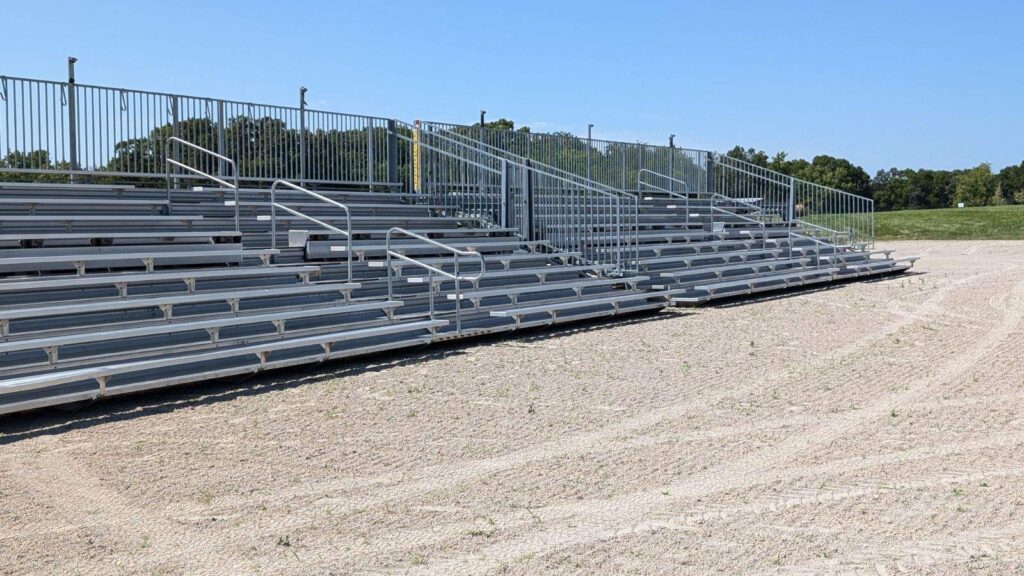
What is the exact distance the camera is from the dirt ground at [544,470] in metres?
4.54

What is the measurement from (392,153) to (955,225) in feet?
102

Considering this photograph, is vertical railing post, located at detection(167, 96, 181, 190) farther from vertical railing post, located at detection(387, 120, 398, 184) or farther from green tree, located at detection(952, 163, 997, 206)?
green tree, located at detection(952, 163, 997, 206)

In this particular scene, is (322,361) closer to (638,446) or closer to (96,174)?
(638,446)

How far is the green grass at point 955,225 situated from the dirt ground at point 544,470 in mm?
30694

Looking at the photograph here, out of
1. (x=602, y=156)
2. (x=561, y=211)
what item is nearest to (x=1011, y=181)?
(x=602, y=156)

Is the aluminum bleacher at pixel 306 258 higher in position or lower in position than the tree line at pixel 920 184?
lower

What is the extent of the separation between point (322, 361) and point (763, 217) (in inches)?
638

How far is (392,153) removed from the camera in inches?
695

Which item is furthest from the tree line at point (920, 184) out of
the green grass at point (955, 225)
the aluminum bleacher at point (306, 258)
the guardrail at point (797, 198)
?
the aluminum bleacher at point (306, 258)

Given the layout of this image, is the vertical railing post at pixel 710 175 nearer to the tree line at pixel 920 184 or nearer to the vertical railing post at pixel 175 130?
the vertical railing post at pixel 175 130

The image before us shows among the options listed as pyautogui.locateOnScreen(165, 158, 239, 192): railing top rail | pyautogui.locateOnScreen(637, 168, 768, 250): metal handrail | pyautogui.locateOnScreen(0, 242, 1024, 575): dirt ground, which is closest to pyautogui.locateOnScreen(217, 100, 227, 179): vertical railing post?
pyautogui.locateOnScreen(165, 158, 239, 192): railing top rail

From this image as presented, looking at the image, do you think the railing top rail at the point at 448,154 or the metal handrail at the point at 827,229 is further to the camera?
the metal handrail at the point at 827,229

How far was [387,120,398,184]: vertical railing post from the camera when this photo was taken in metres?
17.6

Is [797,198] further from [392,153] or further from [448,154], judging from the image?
[392,153]
